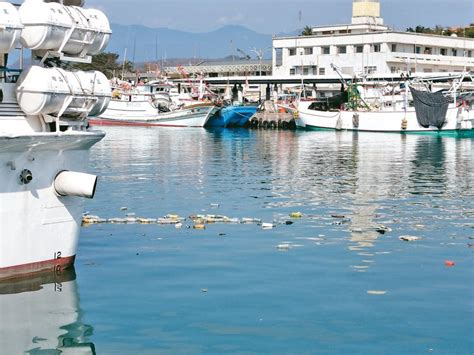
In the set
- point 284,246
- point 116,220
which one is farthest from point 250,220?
point 284,246

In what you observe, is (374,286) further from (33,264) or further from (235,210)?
(235,210)

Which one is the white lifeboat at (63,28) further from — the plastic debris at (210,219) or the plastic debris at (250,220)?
the plastic debris at (250,220)

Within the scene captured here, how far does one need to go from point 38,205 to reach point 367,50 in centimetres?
9879

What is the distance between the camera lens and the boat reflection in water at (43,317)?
1438cm

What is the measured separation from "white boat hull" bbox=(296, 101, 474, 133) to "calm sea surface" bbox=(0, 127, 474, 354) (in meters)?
43.4

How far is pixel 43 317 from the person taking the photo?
15812mm

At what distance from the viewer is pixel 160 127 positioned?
93625mm

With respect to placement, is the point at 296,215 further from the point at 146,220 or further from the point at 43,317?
the point at 43,317

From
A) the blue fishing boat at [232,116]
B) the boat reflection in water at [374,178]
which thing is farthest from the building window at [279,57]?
the boat reflection in water at [374,178]

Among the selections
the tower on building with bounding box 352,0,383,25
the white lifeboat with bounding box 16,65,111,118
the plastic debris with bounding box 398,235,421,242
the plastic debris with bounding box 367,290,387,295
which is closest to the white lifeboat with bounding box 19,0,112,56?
the white lifeboat with bounding box 16,65,111,118

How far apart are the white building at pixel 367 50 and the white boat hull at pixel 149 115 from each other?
22551mm

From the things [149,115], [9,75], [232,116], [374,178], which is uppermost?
[9,75]

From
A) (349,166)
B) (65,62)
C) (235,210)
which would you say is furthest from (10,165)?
(349,166)

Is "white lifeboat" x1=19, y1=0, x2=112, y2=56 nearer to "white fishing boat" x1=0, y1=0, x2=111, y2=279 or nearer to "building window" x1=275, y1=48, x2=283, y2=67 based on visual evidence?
"white fishing boat" x1=0, y1=0, x2=111, y2=279
